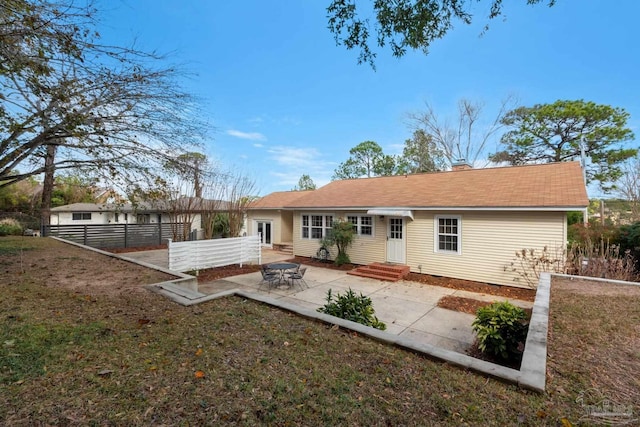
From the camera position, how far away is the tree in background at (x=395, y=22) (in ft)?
12.9

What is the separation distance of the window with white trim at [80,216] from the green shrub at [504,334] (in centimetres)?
3000

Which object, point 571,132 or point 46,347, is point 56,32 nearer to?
point 46,347

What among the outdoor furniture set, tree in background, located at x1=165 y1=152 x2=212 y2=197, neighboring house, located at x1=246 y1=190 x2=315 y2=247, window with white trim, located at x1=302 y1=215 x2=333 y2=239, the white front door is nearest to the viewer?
tree in background, located at x1=165 y1=152 x2=212 y2=197

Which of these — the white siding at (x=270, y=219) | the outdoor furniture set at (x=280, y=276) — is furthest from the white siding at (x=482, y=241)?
the white siding at (x=270, y=219)

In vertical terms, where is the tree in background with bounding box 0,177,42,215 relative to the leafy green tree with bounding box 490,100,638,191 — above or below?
below

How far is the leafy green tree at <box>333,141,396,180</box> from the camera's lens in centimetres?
3167

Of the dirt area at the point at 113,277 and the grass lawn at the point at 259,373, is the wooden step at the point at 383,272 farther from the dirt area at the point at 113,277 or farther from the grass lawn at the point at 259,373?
the grass lawn at the point at 259,373

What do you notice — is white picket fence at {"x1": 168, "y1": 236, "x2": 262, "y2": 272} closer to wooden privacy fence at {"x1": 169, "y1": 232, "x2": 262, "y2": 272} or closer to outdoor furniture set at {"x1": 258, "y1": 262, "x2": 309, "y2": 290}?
wooden privacy fence at {"x1": 169, "y1": 232, "x2": 262, "y2": 272}

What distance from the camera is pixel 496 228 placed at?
9031mm

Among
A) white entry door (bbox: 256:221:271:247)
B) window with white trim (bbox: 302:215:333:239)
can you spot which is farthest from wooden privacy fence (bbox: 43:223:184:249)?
window with white trim (bbox: 302:215:333:239)

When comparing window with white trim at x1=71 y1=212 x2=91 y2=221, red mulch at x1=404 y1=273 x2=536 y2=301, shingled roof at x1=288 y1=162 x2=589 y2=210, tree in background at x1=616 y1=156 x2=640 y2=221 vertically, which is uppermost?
tree in background at x1=616 y1=156 x2=640 y2=221

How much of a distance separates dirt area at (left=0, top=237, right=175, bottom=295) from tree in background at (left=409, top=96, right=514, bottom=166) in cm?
2180

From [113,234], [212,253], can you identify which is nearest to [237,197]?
[212,253]

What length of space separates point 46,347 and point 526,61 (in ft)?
51.0
